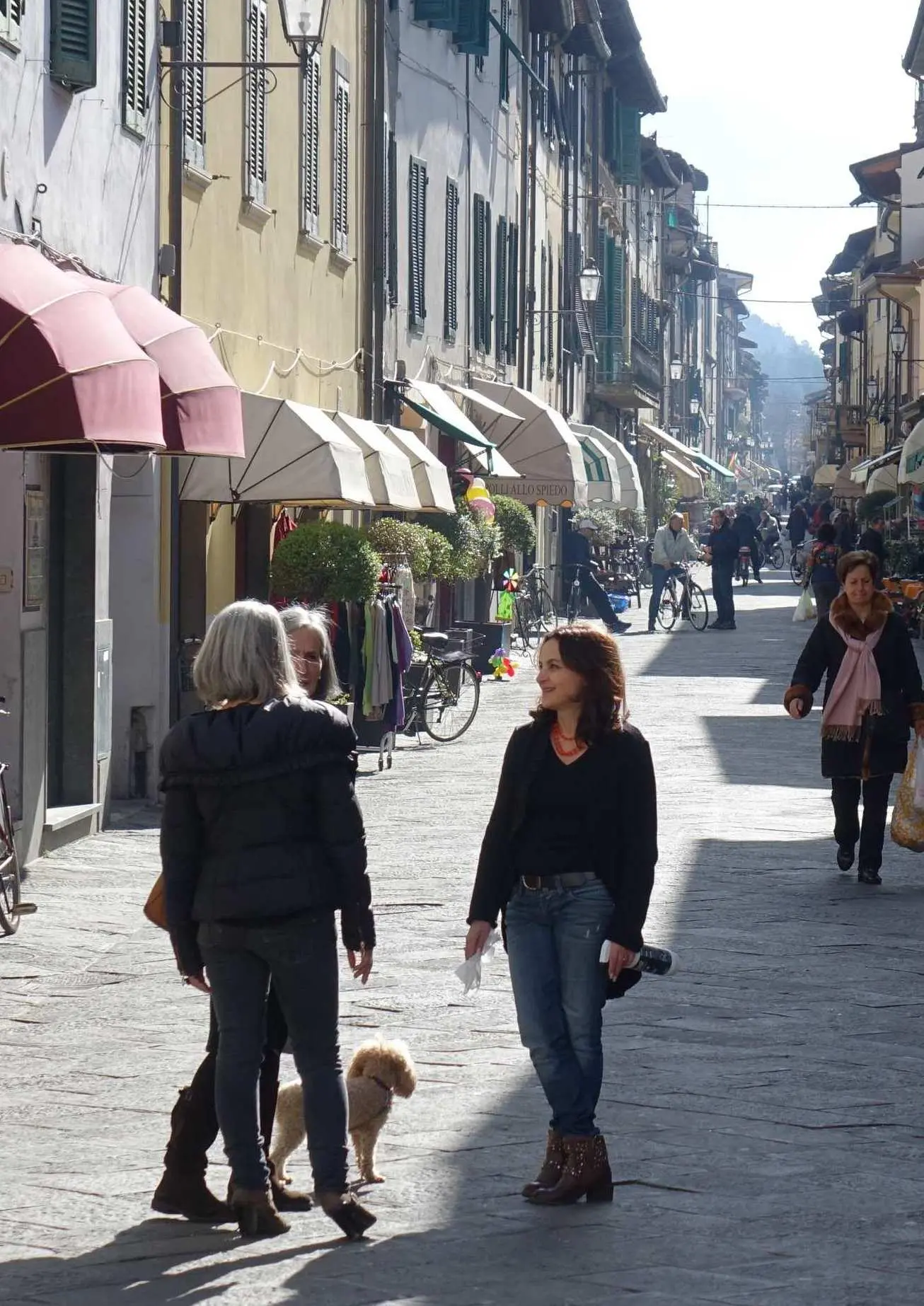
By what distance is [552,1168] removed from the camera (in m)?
5.20

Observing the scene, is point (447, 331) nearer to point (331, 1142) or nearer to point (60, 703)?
point (60, 703)

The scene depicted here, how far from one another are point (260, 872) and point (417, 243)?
729 inches

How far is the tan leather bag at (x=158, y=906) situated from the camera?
5.05 metres

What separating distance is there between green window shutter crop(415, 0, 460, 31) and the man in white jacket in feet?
28.7

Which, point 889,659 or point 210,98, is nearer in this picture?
point 889,659

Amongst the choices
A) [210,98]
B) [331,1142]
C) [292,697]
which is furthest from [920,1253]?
[210,98]

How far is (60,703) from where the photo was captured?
39.0 feet

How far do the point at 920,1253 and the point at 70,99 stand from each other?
8.15 metres

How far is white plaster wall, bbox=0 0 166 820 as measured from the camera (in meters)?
10.4

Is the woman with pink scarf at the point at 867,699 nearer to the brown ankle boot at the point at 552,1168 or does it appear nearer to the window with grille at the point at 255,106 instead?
the brown ankle boot at the point at 552,1168

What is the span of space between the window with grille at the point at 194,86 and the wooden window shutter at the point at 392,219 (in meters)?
6.81

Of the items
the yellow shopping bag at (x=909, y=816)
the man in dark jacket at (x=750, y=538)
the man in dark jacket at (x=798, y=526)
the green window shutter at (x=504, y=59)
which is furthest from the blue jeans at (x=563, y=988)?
the man in dark jacket at (x=798, y=526)

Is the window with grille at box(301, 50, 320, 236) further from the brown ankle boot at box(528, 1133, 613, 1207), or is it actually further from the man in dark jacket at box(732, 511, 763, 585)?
the man in dark jacket at box(732, 511, 763, 585)

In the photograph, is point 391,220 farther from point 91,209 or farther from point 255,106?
point 91,209
